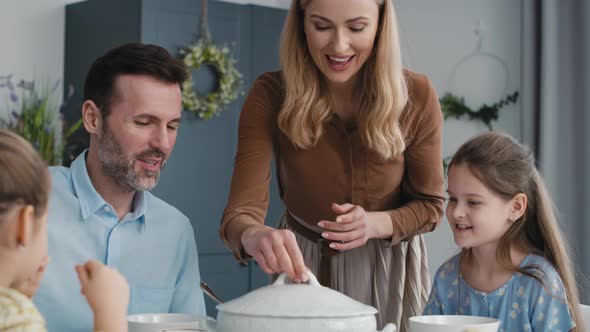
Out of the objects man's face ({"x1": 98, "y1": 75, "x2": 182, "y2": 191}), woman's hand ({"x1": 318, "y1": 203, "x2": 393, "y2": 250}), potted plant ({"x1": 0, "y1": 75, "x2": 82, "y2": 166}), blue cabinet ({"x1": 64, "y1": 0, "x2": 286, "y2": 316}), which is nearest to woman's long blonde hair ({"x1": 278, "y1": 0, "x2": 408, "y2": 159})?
woman's hand ({"x1": 318, "y1": 203, "x2": 393, "y2": 250})

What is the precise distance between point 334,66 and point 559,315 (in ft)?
2.31

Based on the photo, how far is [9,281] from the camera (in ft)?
3.50

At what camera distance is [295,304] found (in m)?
1.11

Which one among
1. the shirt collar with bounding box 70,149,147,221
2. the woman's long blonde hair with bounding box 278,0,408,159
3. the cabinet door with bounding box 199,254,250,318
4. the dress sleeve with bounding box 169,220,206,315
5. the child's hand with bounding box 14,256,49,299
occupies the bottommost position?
the cabinet door with bounding box 199,254,250,318

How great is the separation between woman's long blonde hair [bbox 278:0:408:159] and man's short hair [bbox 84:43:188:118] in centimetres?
27

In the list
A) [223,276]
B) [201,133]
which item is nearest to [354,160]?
[201,133]

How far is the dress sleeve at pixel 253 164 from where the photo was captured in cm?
179

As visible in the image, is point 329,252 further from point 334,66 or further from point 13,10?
point 13,10

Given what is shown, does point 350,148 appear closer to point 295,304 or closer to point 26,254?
point 295,304

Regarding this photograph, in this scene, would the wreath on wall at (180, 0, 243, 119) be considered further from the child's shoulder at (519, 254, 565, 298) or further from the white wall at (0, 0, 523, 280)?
the child's shoulder at (519, 254, 565, 298)

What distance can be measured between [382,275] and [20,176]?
1.17m

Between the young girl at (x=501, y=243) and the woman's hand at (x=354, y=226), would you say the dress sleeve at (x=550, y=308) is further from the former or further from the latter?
the woman's hand at (x=354, y=226)

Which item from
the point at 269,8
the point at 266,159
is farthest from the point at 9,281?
the point at 269,8

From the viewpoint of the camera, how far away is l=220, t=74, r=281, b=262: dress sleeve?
1.79 meters
